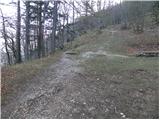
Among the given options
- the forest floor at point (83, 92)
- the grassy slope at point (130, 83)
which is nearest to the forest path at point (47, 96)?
the forest floor at point (83, 92)

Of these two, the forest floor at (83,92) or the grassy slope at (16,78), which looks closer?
the forest floor at (83,92)

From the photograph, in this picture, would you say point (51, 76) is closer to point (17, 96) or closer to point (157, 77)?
point (17, 96)

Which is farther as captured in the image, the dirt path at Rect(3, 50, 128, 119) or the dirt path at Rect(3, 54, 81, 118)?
the dirt path at Rect(3, 54, 81, 118)

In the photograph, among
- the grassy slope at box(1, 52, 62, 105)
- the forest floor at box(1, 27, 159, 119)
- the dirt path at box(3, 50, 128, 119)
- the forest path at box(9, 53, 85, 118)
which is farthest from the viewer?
the grassy slope at box(1, 52, 62, 105)

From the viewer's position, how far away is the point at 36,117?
884 centimetres

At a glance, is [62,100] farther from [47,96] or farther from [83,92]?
[83,92]

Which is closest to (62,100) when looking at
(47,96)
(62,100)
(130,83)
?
(62,100)

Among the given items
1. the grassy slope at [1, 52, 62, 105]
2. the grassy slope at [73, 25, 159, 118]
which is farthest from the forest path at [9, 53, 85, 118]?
the grassy slope at [73, 25, 159, 118]

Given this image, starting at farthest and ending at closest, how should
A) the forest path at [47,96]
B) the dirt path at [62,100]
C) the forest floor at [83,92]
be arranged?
the forest path at [47,96], the forest floor at [83,92], the dirt path at [62,100]

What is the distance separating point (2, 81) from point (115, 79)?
5283 mm

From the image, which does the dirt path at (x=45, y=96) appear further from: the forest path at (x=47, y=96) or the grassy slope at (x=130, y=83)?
the grassy slope at (x=130, y=83)

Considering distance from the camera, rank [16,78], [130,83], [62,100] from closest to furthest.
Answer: [62,100]
[130,83]
[16,78]

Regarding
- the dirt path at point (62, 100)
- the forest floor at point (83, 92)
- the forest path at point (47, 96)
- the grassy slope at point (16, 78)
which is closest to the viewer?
the dirt path at point (62, 100)

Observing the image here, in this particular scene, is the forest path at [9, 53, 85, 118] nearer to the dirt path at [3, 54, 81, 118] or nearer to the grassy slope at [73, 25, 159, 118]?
the dirt path at [3, 54, 81, 118]
